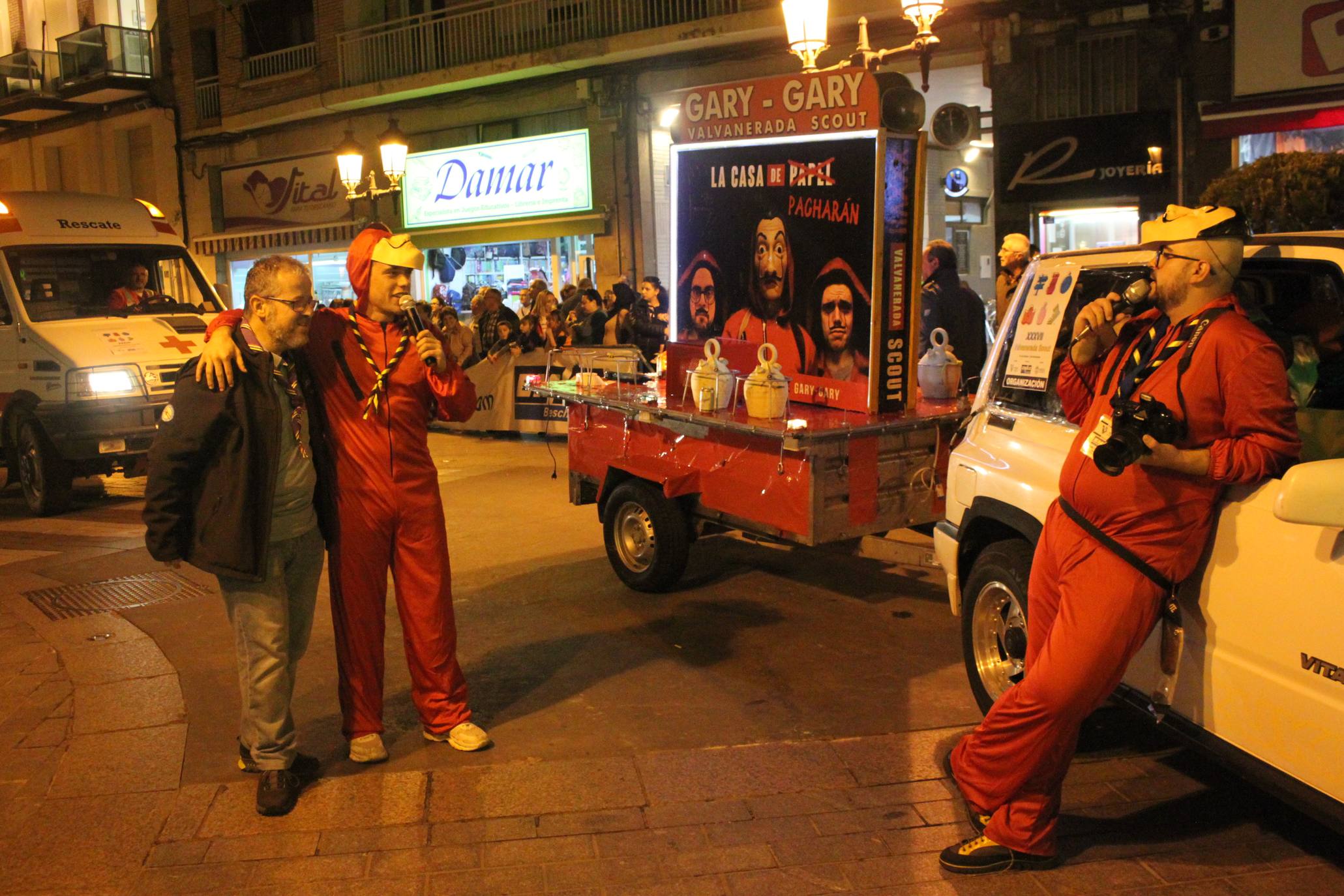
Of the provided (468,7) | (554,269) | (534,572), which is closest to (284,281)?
(534,572)

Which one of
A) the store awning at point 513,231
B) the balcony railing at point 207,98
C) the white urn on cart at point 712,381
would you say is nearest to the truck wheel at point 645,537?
the white urn on cart at point 712,381

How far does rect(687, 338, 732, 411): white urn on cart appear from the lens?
6535 mm

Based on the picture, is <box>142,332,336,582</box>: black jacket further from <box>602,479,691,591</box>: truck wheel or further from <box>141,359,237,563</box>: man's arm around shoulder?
<box>602,479,691,591</box>: truck wheel

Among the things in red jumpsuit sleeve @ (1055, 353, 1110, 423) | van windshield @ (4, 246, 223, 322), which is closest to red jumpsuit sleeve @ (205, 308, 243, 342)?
red jumpsuit sleeve @ (1055, 353, 1110, 423)

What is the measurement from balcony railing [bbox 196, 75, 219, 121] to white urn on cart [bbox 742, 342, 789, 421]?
24.1 metres

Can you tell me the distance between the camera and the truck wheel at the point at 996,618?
4379 mm

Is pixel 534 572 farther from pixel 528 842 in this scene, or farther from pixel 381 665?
pixel 528 842

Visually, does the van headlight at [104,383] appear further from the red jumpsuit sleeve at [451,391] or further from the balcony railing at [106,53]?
the balcony railing at [106,53]

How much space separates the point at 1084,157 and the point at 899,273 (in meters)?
9.17

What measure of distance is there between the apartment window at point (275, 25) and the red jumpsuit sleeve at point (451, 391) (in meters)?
22.8

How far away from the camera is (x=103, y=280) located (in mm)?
12336

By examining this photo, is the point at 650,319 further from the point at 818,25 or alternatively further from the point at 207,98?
the point at 207,98

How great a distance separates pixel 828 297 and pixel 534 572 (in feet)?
9.17

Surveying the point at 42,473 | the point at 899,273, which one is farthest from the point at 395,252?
the point at 42,473
